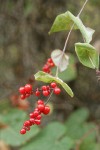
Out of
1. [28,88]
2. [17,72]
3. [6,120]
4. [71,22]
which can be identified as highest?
[17,72]

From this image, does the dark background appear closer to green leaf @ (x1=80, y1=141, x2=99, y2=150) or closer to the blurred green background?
the blurred green background

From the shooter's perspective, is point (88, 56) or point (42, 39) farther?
point (42, 39)

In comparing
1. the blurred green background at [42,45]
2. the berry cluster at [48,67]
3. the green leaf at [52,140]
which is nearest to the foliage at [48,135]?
the green leaf at [52,140]

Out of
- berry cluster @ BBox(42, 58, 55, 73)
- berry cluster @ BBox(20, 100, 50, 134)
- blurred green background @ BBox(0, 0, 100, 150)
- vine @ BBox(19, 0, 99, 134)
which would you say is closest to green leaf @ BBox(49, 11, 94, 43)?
vine @ BBox(19, 0, 99, 134)

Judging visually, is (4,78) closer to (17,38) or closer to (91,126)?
(17,38)

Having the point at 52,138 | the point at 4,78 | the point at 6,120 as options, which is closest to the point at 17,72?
the point at 4,78

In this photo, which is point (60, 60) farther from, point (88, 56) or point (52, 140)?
point (52, 140)

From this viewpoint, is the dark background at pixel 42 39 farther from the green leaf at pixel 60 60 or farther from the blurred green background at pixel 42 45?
the green leaf at pixel 60 60

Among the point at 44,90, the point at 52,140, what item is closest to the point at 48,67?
the point at 44,90
